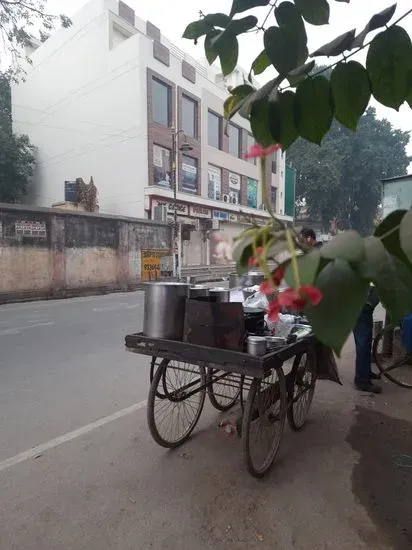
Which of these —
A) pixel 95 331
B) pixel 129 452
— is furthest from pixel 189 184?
pixel 129 452

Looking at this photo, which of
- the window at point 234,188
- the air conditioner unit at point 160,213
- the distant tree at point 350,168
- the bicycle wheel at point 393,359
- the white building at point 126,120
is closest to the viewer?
the bicycle wheel at point 393,359

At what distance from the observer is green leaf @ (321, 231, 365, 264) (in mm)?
573

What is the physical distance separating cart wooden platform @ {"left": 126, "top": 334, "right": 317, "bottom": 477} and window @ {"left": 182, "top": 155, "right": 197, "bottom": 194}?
19.0 metres

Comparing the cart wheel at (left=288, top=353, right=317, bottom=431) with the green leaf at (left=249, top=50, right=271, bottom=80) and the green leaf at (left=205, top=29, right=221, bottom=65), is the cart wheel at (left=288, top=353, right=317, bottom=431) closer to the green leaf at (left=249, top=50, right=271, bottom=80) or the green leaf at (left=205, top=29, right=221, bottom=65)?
the green leaf at (left=249, top=50, right=271, bottom=80)

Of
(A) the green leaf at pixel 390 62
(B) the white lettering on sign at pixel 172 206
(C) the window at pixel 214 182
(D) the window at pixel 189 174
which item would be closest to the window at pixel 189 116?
(D) the window at pixel 189 174

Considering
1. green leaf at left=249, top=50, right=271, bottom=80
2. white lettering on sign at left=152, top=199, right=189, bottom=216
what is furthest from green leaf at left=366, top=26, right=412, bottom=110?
white lettering on sign at left=152, top=199, right=189, bottom=216

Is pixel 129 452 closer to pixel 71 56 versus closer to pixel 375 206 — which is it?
pixel 71 56

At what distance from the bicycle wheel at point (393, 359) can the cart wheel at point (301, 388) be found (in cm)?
114

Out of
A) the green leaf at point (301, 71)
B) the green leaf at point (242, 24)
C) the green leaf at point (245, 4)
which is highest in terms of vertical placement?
the green leaf at point (245, 4)

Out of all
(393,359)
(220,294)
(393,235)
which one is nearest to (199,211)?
(393,359)

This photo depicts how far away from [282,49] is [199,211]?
868 inches

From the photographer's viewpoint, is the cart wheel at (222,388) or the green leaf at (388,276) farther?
the cart wheel at (222,388)

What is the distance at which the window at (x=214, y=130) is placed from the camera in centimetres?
2434

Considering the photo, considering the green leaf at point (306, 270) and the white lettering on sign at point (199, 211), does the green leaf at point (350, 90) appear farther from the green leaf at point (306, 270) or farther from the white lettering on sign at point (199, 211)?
the white lettering on sign at point (199, 211)
